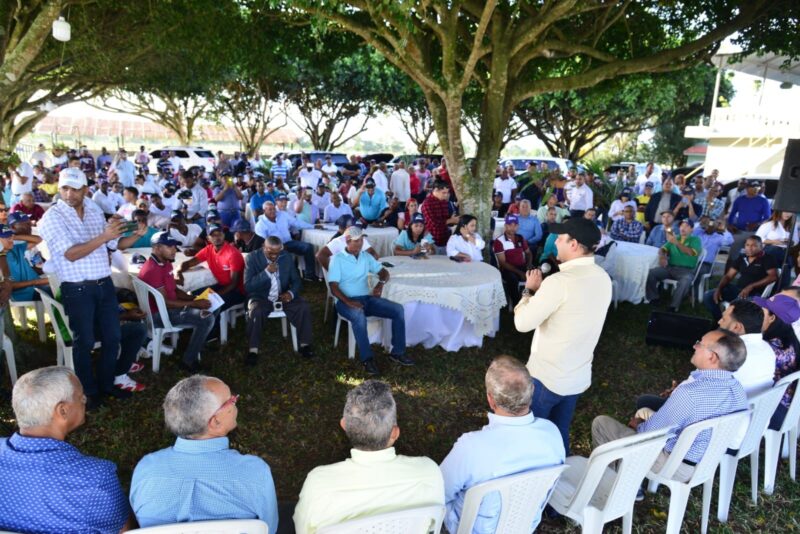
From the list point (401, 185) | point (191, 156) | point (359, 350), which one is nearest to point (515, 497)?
point (359, 350)

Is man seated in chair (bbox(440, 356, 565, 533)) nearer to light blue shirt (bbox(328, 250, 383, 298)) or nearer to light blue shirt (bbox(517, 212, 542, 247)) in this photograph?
light blue shirt (bbox(328, 250, 383, 298))

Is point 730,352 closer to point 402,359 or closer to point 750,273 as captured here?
point 402,359

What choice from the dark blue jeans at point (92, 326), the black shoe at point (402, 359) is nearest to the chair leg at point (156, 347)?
the dark blue jeans at point (92, 326)

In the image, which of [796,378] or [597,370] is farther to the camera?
[597,370]

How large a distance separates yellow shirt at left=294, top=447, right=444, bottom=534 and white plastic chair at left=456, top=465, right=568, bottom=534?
19 cm

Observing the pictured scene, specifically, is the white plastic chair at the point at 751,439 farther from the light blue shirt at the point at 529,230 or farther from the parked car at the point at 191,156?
the parked car at the point at 191,156

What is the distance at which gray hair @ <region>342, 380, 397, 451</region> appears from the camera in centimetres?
202

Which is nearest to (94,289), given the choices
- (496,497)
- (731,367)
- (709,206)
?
(496,497)

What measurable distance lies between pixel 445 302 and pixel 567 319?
8.47 feet

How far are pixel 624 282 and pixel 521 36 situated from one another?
3667 millimetres

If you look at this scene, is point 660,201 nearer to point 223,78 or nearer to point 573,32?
point 573,32

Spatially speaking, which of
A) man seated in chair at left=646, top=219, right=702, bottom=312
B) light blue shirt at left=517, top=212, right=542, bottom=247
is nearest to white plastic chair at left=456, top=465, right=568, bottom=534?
man seated in chair at left=646, top=219, right=702, bottom=312

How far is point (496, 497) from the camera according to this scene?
7.12 feet

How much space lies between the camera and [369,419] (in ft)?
6.63
